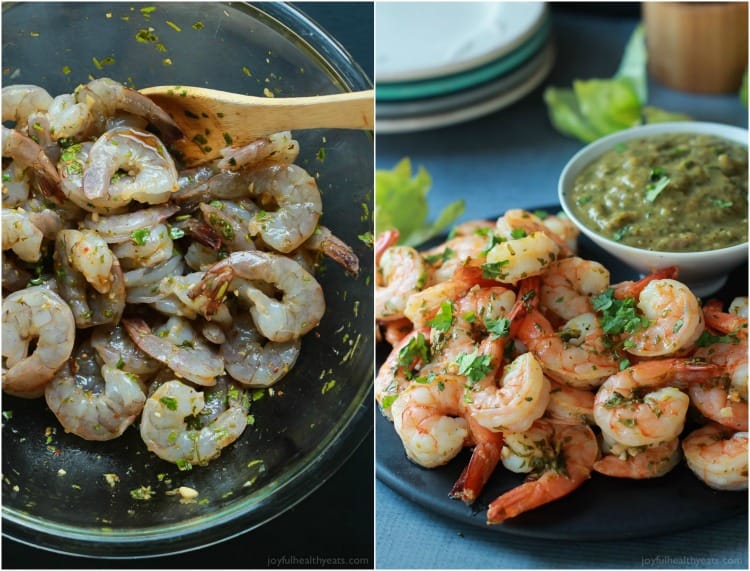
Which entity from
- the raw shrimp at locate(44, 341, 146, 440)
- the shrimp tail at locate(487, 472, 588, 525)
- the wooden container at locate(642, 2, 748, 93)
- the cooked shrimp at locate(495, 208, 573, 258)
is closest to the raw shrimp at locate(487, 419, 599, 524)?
the shrimp tail at locate(487, 472, 588, 525)

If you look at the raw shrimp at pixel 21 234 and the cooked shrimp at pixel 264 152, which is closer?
the raw shrimp at pixel 21 234

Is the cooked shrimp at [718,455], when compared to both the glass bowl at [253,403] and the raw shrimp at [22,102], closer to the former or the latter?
the glass bowl at [253,403]

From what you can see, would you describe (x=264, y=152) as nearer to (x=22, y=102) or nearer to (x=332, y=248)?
(x=332, y=248)

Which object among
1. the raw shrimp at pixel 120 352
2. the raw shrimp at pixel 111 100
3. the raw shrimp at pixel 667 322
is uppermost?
the raw shrimp at pixel 111 100

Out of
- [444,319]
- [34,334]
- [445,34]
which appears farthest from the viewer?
→ [445,34]

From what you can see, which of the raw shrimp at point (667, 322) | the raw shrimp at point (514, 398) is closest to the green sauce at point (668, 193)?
the raw shrimp at point (667, 322)

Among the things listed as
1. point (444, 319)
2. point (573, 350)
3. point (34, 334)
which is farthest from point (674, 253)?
point (34, 334)
